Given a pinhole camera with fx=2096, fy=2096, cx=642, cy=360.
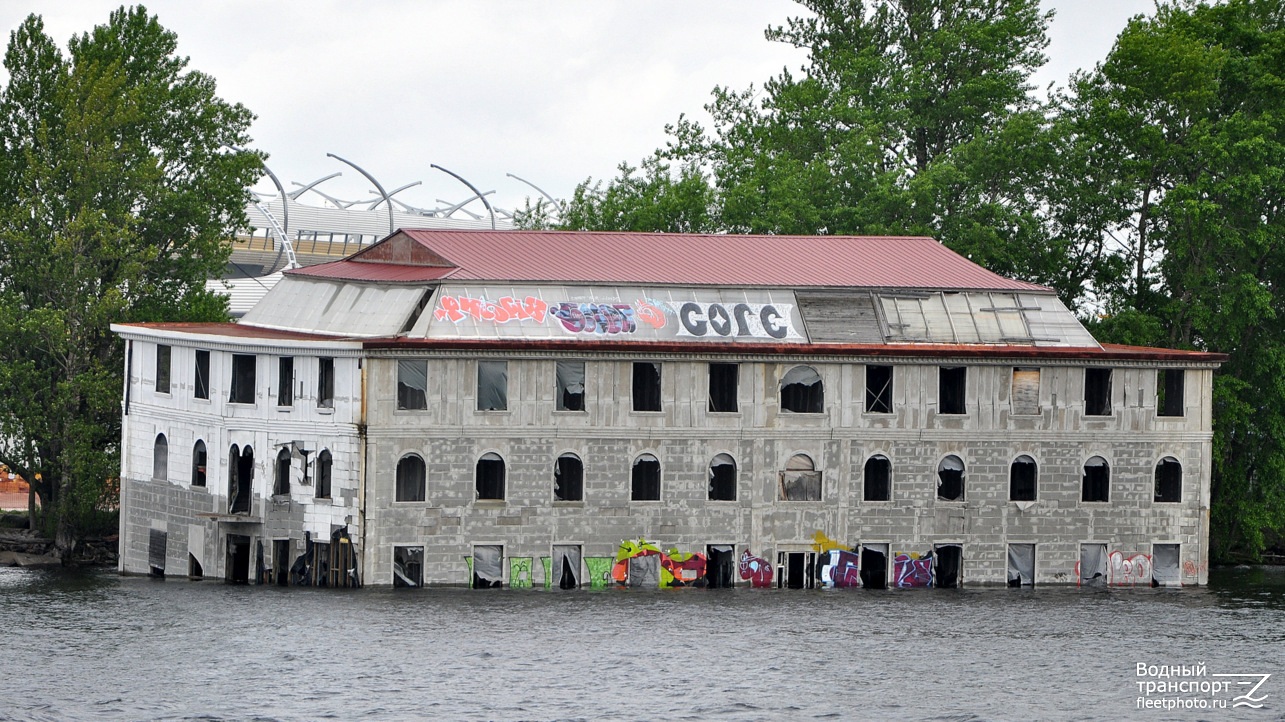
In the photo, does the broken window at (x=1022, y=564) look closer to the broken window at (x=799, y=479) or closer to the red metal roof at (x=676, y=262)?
the broken window at (x=799, y=479)

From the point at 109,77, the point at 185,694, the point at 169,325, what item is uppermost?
the point at 109,77

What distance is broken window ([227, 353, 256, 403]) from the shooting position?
253 feet

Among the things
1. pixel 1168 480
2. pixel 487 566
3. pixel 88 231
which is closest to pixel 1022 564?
pixel 1168 480

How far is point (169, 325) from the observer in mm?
83500

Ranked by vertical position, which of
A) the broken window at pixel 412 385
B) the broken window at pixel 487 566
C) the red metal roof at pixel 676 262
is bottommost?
the broken window at pixel 487 566

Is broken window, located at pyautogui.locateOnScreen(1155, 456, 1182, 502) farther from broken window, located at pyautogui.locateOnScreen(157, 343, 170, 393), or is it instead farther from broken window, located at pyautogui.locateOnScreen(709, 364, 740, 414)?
broken window, located at pyautogui.locateOnScreen(157, 343, 170, 393)

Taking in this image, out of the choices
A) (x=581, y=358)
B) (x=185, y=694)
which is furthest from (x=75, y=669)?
(x=581, y=358)

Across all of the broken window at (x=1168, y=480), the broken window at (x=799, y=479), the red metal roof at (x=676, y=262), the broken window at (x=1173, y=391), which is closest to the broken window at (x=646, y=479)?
the broken window at (x=799, y=479)

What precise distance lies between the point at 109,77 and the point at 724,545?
114 ft

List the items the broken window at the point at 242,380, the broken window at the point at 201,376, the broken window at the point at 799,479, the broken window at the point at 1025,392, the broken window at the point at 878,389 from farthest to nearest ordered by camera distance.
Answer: the broken window at the point at 1025,392 < the broken window at the point at 201,376 < the broken window at the point at 878,389 < the broken window at the point at 799,479 < the broken window at the point at 242,380

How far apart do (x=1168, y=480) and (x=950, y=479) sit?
350 inches

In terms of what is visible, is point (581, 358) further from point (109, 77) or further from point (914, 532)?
point (109, 77)

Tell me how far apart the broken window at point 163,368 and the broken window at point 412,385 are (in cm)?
1117

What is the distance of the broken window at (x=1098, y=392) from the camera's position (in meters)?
79.9
